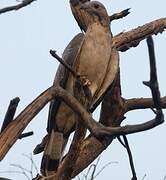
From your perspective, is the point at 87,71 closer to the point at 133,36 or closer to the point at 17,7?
the point at 133,36

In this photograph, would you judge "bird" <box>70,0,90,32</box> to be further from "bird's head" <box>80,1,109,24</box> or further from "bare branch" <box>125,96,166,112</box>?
"bare branch" <box>125,96,166,112</box>

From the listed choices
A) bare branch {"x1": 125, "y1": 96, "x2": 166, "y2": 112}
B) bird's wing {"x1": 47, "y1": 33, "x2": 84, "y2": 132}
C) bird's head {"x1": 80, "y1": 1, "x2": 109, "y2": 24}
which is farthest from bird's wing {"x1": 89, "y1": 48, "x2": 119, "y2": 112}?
bird's head {"x1": 80, "y1": 1, "x2": 109, "y2": 24}

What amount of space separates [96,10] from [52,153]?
1.87 m

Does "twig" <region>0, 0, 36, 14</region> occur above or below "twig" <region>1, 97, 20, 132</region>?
above

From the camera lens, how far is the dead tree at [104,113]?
9.49 ft

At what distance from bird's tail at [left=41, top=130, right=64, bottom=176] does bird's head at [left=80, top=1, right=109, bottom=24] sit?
4.47 feet

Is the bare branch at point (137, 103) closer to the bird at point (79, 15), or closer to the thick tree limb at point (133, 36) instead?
the thick tree limb at point (133, 36)

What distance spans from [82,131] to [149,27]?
246 cm

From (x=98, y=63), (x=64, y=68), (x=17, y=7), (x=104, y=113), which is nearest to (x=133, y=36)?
(x=98, y=63)

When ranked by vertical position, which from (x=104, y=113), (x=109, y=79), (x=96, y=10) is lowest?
(x=104, y=113)

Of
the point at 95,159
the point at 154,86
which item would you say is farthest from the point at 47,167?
the point at 154,86

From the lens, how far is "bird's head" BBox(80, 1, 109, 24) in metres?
6.25

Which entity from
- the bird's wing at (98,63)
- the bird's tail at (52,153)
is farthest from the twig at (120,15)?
the bird's tail at (52,153)

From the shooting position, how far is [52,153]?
521cm
